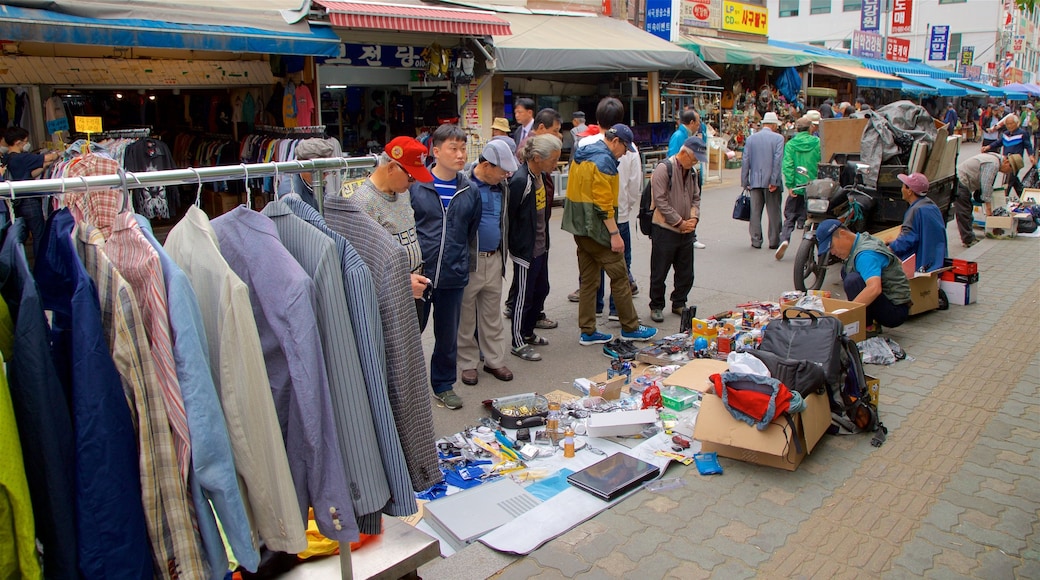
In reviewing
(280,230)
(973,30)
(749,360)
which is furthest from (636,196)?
(973,30)

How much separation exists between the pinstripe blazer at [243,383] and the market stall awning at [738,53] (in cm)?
1677

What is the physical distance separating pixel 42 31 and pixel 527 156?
530 cm

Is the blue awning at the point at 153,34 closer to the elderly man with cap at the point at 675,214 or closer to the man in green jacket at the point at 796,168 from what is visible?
the elderly man with cap at the point at 675,214

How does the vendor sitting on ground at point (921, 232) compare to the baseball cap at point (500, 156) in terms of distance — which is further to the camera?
the vendor sitting on ground at point (921, 232)

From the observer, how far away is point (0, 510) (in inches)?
74.8

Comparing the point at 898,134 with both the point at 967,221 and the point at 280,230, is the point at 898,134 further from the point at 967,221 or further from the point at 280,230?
the point at 280,230

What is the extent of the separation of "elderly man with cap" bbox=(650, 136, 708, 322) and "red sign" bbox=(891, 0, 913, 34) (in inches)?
1356

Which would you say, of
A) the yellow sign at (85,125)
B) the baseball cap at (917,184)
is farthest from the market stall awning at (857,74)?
the yellow sign at (85,125)

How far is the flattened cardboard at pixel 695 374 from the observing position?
5.29m

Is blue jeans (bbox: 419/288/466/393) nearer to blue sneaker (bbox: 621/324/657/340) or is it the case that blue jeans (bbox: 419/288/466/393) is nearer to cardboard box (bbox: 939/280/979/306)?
blue sneaker (bbox: 621/324/657/340)

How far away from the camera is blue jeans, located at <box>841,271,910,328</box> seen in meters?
6.49

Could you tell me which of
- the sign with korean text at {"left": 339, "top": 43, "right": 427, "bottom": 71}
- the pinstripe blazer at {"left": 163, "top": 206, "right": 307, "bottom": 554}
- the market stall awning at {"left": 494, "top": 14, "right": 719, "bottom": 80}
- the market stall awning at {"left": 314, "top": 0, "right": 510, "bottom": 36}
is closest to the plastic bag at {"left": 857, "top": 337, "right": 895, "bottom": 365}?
the pinstripe blazer at {"left": 163, "top": 206, "right": 307, "bottom": 554}

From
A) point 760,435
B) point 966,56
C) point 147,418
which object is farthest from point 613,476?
point 966,56

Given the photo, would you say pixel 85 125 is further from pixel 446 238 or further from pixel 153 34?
pixel 446 238
